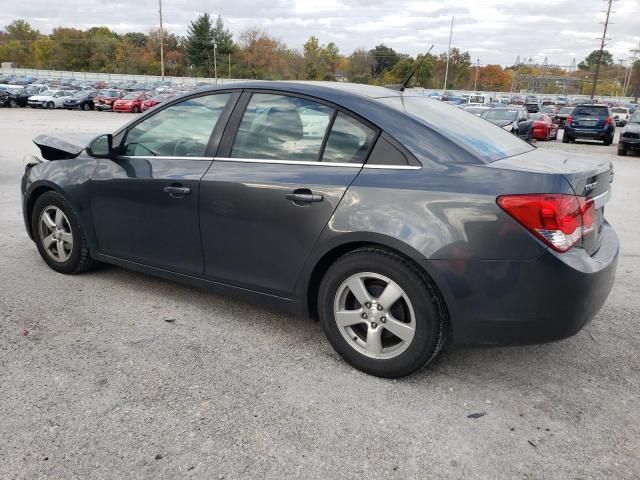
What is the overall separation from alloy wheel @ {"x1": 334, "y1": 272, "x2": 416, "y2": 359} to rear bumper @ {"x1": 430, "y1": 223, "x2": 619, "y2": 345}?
0.87ft

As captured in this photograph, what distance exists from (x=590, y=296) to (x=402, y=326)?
37.4 inches

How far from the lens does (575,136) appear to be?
21.8m

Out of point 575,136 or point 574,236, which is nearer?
point 574,236

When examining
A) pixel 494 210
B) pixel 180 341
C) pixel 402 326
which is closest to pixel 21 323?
pixel 180 341

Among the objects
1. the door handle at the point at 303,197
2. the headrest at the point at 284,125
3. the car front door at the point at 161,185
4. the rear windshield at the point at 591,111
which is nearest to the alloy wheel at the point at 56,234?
the car front door at the point at 161,185

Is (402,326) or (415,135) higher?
(415,135)

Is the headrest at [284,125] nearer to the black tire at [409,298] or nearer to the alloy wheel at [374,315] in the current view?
the black tire at [409,298]

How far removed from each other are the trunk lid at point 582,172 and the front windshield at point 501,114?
15.8 meters

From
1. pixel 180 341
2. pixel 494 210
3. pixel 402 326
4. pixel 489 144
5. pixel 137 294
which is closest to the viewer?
pixel 494 210

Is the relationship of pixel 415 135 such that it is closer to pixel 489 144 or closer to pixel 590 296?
pixel 489 144

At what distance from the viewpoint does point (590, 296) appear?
2.76 meters

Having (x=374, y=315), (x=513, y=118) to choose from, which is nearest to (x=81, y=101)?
(x=513, y=118)

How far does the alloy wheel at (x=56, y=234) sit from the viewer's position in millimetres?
4488

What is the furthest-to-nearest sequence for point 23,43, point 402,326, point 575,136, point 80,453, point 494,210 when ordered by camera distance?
1. point 23,43
2. point 575,136
3. point 402,326
4. point 494,210
5. point 80,453
